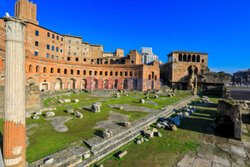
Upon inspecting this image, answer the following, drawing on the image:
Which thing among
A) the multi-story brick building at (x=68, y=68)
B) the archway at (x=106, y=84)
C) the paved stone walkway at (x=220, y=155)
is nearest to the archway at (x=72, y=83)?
the multi-story brick building at (x=68, y=68)

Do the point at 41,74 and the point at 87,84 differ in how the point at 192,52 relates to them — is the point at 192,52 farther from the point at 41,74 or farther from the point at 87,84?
the point at 41,74

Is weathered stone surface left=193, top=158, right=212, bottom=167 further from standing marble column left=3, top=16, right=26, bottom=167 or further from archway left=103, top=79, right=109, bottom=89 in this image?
archway left=103, top=79, right=109, bottom=89

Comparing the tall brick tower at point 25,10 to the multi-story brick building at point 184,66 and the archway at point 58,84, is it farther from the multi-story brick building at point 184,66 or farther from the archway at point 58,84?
the multi-story brick building at point 184,66

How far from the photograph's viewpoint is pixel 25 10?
35.5m

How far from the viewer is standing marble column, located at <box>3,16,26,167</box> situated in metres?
3.77

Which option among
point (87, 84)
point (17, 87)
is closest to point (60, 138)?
point (17, 87)

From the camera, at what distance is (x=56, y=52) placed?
128 feet

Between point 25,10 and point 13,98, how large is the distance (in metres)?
47.4

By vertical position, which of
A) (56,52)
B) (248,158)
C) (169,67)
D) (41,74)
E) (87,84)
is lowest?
(248,158)

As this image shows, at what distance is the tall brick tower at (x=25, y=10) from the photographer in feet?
114

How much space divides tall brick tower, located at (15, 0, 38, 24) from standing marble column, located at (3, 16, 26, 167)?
43401mm

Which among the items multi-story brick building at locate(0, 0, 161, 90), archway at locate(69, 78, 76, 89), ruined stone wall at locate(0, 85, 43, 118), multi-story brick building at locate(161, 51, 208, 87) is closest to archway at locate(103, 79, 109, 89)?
multi-story brick building at locate(0, 0, 161, 90)

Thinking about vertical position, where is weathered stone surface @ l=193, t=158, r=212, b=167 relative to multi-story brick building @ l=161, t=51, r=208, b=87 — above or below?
below

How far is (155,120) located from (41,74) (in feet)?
95.5
